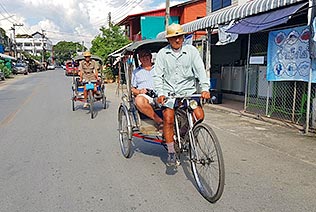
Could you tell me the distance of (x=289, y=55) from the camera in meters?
7.98

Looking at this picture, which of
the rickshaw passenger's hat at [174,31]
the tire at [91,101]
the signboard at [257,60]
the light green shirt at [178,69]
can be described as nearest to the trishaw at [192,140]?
the light green shirt at [178,69]

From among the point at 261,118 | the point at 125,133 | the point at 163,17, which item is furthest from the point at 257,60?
the point at 163,17

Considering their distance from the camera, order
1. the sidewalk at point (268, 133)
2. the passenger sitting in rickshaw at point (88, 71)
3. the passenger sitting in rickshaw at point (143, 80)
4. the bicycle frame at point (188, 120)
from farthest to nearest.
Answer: the passenger sitting in rickshaw at point (88, 71), the sidewalk at point (268, 133), the passenger sitting in rickshaw at point (143, 80), the bicycle frame at point (188, 120)

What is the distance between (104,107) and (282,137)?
6516mm

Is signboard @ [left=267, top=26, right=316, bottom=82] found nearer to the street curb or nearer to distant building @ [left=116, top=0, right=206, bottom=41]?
the street curb

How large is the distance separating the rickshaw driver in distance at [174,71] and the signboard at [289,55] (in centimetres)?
405

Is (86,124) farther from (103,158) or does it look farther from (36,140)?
(103,158)

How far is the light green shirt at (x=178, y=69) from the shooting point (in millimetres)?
4387

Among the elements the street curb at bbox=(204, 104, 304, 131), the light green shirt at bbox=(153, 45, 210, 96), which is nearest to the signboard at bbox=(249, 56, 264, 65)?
the street curb at bbox=(204, 104, 304, 131)

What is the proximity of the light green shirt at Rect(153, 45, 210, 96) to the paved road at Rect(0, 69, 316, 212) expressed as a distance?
1.32 metres

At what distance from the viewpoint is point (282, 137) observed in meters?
7.00

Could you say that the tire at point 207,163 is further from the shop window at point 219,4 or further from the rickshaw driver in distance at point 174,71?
the shop window at point 219,4

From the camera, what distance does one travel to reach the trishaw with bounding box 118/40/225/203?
12.3ft

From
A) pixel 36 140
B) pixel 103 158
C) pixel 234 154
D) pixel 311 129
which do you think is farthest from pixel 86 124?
pixel 311 129
